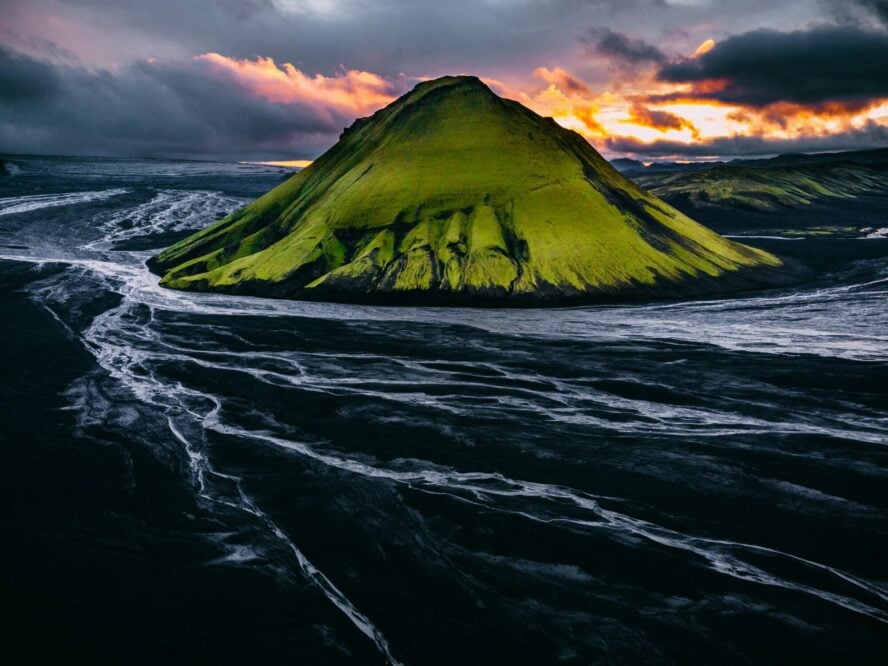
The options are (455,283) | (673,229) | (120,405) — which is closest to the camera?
(120,405)

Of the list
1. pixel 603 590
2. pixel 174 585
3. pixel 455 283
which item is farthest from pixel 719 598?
pixel 455 283

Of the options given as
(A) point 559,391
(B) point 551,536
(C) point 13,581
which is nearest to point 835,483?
(B) point 551,536

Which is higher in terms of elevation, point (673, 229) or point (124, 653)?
point (673, 229)

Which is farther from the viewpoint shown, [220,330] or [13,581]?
[220,330]

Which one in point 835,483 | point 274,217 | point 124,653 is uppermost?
point 274,217

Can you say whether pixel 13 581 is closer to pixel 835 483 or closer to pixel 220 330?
pixel 835 483

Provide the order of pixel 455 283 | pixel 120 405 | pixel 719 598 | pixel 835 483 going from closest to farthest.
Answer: pixel 719 598, pixel 835 483, pixel 120 405, pixel 455 283

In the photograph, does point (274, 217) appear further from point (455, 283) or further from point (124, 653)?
point (124, 653)
